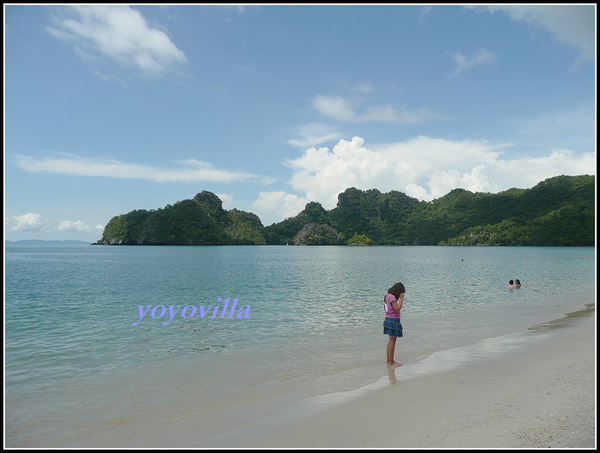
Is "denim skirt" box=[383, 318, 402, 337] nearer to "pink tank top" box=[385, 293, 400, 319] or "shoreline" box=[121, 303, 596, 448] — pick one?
"pink tank top" box=[385, 293, 400, 319]

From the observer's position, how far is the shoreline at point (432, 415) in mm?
5656

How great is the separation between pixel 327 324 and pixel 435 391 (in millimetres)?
9310

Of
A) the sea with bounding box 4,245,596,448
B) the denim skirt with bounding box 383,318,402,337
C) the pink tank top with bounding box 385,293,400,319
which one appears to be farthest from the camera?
the denim skirt with bounding box 383,318,402,337

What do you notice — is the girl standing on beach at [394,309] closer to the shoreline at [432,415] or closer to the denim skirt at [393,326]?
the denim skirt at [393,326]

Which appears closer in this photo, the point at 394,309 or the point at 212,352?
the point at 394,309

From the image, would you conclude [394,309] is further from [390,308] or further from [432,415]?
[432,415]

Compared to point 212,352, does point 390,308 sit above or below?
above

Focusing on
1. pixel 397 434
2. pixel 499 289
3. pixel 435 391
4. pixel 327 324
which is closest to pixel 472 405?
pixel 435 391

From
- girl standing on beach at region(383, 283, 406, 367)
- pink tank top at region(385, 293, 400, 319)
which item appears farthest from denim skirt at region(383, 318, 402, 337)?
pink tank top at region(385, 293, 400, 319)

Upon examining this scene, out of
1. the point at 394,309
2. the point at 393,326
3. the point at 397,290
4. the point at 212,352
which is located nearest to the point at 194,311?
the point at 212,352

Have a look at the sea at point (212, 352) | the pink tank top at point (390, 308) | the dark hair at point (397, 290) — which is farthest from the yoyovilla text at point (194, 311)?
the dark hair at point (397, 290)

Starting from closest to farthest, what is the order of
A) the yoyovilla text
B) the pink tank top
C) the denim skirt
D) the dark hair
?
the dark hair → the pink tank top → the denim skirt → the yoyovilla text

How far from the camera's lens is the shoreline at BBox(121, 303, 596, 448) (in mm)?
5656

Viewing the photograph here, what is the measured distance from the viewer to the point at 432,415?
659 cm
